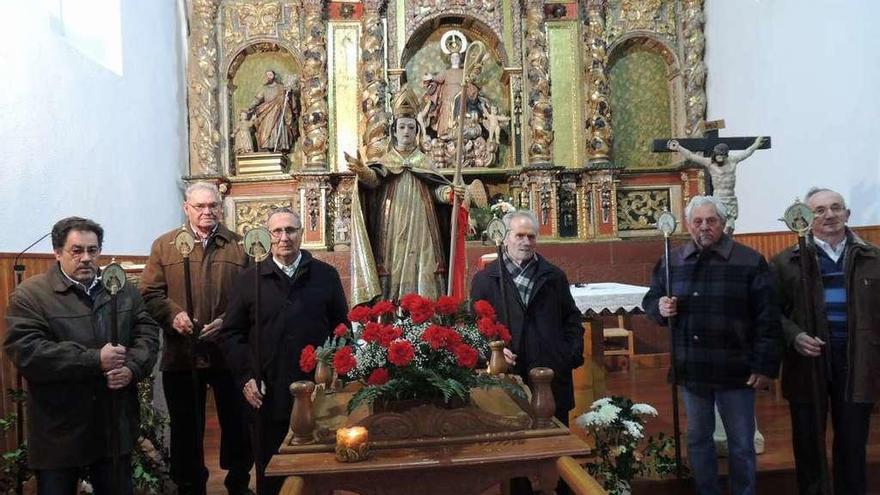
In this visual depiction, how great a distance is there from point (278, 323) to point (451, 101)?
19.7 feet

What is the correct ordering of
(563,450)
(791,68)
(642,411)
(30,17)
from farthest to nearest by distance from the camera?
(791,68)
(30,17)
(642,411)
(563,450)

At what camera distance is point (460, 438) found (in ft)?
7.54

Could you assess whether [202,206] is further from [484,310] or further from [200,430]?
[484,310]

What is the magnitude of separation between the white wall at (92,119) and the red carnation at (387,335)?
326 cm

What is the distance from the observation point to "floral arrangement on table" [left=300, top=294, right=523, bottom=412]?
2334mm

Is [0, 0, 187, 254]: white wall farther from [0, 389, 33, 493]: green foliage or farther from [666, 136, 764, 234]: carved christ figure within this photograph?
[666, 136, 764, 234]: carved christ figure

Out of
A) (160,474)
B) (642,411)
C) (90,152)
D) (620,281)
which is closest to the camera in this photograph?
(642,411)

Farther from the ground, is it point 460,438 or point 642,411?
point 460,438

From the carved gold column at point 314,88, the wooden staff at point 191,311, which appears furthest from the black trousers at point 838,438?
the carved gold column at point 314,88

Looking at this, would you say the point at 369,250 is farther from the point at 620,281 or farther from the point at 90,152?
the point at 620,281

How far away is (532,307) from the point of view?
3281 millimetres

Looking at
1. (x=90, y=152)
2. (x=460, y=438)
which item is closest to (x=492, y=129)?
(x=90, y=152)

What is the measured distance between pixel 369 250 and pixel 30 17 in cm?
309

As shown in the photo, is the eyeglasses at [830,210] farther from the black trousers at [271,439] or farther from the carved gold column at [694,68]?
the carved gold column at [694,68]
